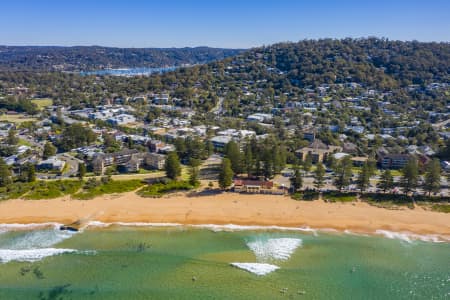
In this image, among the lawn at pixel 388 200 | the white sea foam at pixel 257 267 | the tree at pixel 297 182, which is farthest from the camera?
the tree at pixel 297 182

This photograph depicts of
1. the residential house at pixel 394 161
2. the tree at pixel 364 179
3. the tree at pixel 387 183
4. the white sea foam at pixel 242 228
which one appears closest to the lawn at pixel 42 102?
the white sea foam at pixel 242 228

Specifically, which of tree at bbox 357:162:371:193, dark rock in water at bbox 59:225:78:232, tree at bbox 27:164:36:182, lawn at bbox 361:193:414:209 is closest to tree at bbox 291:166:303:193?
tree at bbox 357:162:371:193

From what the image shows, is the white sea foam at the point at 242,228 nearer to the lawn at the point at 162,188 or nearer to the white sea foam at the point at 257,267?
the white sea foam at the point at 257,267

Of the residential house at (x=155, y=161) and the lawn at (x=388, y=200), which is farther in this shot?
the residential house at (x=155, y=161)

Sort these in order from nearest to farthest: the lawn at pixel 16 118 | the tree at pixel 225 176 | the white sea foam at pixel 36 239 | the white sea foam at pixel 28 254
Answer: the white sea foam at pixel 28 254 < the white sea foam at pixel 36 239 < the tree at pixel 225 176 < the lawn at pixel 16 118

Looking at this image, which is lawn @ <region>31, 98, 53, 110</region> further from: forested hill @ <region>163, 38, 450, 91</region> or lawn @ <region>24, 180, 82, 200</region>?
lawn @ <region>24, 180, 82, 200</region>

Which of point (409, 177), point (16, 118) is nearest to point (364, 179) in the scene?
point (409, 177)

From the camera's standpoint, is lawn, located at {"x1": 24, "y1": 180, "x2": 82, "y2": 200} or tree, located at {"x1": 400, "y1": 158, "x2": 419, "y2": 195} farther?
lawn, located at {"x1": 24, "y1": 180, "x2": 82, "y2": 200}

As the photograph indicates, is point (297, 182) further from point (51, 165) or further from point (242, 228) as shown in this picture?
point (51, 165)

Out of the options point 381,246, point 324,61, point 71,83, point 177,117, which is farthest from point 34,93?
point 381,246
